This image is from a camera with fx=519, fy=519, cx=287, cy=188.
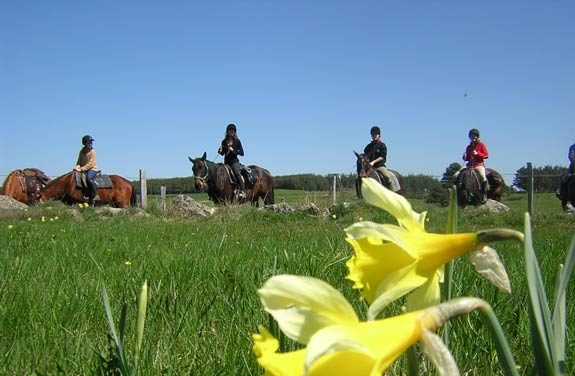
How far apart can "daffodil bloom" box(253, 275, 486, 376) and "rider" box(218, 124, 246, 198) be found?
1329 cm

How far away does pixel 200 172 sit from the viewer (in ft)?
43.5

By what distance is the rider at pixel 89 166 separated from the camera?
13.7m

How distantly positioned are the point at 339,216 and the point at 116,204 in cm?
766

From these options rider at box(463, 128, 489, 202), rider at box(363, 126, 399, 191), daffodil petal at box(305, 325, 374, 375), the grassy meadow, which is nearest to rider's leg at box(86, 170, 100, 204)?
rider at box(363, 126, 399, 191)

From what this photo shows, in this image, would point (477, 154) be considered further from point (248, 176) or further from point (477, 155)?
point (248, 176)

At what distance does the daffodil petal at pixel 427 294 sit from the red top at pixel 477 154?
13357 mm

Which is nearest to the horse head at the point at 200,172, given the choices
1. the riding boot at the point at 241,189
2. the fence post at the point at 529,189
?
the riding boot at the point at 241,189

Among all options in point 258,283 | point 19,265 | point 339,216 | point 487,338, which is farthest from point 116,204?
point 487,338

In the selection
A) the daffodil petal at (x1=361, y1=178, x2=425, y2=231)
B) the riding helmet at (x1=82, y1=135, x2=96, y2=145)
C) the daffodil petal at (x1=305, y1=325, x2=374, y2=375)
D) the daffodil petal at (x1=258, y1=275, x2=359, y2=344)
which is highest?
the riding helmet at (x1=82, y1=135, x2=96, y2=145)

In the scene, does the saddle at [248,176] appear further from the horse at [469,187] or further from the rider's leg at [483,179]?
the rider's leg at [483,179]

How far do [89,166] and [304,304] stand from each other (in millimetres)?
14279

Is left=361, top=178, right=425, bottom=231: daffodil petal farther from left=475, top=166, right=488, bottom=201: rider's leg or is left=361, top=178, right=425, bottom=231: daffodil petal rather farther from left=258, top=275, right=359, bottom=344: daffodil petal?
left=475, top=166, right=488, bottom=201: rider's leg

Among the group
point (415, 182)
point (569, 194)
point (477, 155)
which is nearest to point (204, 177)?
point (477, 155)

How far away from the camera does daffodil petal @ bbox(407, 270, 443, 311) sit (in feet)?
1.85
